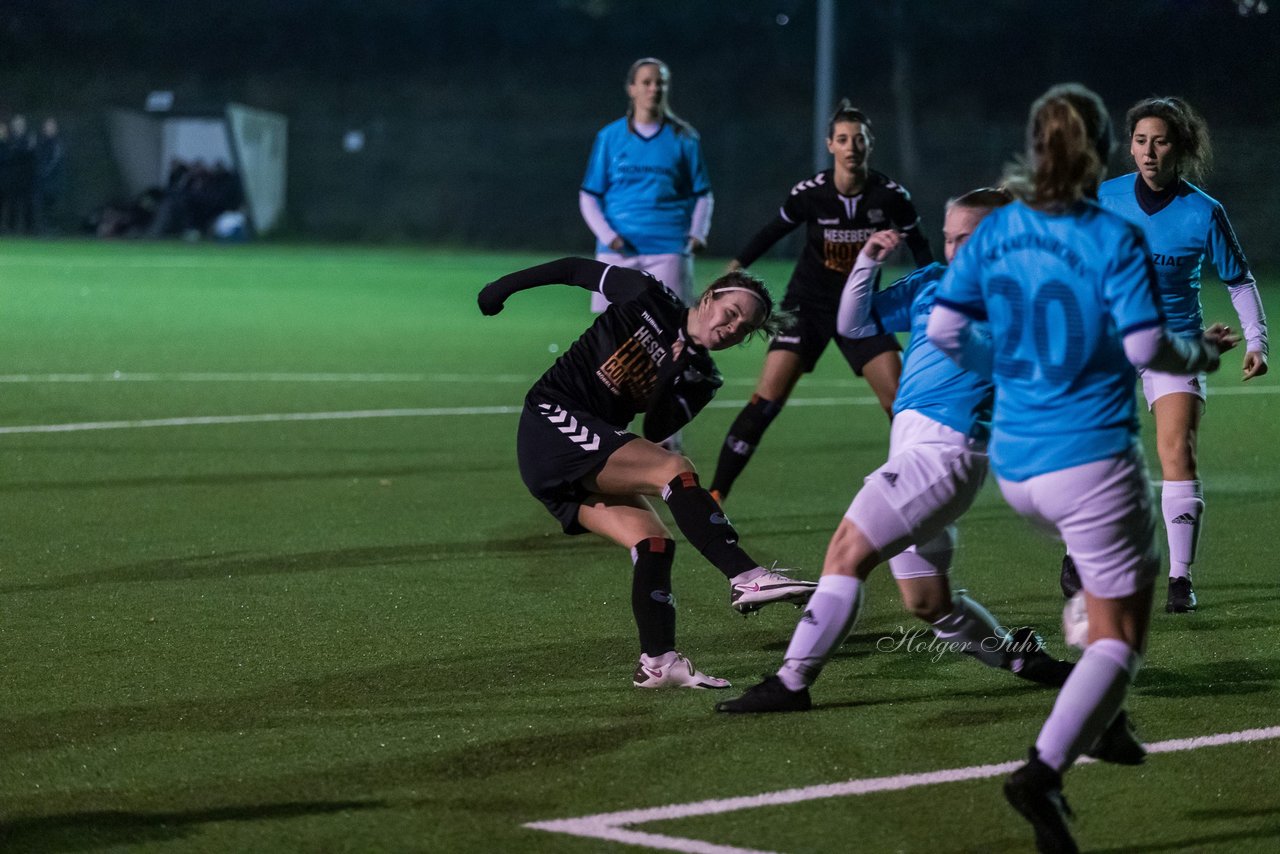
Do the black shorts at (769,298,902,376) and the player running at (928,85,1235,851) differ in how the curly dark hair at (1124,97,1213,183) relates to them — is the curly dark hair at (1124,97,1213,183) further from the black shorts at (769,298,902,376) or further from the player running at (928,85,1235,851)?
the player running at (928,85,1235,851)

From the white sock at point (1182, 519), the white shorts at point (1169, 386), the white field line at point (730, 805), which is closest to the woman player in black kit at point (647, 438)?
the white field line at point (730, 805)

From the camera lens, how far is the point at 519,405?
542 inches

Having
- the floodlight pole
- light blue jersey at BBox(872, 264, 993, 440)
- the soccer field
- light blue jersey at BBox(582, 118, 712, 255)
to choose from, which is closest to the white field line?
the soccer field

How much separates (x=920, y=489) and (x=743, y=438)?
13.8 feet

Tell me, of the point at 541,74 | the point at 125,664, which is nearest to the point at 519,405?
the point at 125,664

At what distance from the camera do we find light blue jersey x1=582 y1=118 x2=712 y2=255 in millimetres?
11352

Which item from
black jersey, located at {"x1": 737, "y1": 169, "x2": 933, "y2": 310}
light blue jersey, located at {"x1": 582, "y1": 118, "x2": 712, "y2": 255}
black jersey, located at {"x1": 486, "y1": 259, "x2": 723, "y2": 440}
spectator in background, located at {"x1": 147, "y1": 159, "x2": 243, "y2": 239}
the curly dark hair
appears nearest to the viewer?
black jersey, located at {"x1": 486, "y1": 259, "x2": 723, "y2": 440}

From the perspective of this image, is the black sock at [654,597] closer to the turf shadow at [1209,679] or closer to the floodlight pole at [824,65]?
the turf shadow at [1209,679]

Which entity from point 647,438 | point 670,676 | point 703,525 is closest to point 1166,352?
point 703,525

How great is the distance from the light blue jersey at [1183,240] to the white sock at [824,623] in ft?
8.64

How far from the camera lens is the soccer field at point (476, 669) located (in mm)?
4555

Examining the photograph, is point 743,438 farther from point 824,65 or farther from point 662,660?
point 824,65

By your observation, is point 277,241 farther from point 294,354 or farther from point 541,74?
point 294,354

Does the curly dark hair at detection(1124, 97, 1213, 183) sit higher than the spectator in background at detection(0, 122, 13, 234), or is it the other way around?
the curly dark hair at detection(1124, 97, 1213, 183)
